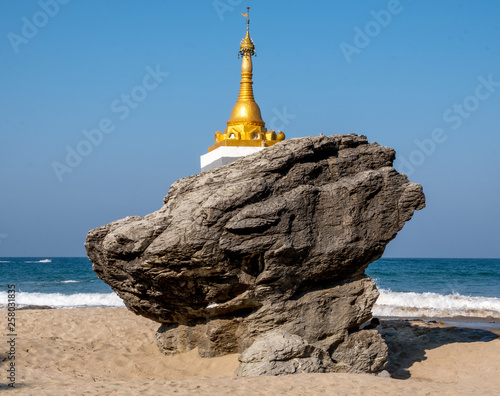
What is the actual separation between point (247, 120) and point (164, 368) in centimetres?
924

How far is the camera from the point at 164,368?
12055 mm

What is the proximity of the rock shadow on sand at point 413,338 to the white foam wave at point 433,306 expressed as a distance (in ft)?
21.5

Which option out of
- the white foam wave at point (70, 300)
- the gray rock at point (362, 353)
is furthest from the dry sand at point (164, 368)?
the white foam wave at point (70, 300)

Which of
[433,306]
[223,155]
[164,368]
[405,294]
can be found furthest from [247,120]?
[405,294]

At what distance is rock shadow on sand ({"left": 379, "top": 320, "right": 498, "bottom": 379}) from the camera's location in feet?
42.4

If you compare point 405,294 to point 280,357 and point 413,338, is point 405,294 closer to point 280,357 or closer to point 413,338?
point 413,338

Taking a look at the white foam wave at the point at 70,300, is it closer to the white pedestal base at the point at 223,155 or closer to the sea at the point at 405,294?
the sea at the point at 405,294

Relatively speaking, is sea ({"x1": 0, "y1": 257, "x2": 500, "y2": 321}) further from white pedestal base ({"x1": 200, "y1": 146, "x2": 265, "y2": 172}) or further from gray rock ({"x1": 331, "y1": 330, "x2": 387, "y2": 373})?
gray rock ({"x1": 331, "y1": 330, "x2": 387, "y2": 373})

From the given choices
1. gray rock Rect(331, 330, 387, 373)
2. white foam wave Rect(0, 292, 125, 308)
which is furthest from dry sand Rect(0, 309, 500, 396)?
white foam wave Rect(0, 292, 125, 308)

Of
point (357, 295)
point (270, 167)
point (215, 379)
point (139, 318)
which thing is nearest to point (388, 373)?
point (357, 295)

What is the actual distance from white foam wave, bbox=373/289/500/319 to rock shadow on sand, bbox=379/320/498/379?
21.5 feet

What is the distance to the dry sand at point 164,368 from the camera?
9.62 metres

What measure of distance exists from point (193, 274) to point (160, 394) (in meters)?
2.45

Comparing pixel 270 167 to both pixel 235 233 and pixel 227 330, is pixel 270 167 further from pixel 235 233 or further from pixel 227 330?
pixel 227 330
